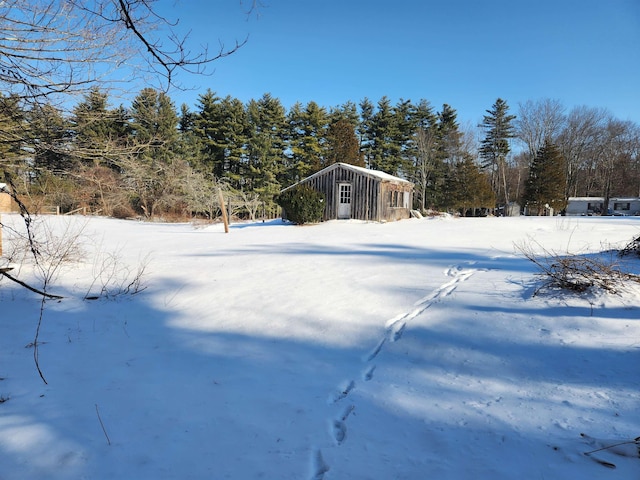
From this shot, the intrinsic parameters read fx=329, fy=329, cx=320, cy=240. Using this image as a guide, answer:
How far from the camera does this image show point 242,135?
3412 centimetres

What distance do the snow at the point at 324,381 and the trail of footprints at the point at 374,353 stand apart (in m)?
0.01

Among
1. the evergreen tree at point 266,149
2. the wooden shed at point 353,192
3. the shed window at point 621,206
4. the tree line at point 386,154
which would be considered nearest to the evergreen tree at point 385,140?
the tree line at point 386,154

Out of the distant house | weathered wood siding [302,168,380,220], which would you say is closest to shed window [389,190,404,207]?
weathered wood siding [302,168,380,220]

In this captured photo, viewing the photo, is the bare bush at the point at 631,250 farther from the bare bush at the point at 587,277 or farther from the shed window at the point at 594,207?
the shed window at the point at 594,207

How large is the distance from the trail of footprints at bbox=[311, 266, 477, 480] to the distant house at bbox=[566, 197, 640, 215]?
126ft

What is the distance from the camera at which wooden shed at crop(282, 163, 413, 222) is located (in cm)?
1945

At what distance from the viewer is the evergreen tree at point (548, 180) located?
26828 millimetres

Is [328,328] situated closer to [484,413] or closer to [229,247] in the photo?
[484,413]

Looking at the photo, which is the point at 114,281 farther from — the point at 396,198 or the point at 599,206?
the point at 599,206

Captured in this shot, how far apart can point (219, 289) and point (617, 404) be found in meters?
4.70

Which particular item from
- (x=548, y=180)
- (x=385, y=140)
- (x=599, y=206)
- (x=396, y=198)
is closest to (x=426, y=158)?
(x=385, y=140)

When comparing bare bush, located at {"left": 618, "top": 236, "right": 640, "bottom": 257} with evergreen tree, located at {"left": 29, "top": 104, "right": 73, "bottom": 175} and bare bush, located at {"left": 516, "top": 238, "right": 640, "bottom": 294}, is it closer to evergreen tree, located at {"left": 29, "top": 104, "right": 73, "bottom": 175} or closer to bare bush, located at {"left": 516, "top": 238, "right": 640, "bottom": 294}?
bare bush, located at {"left": 516, "top": 238, "right": 640, "bottom": 294}

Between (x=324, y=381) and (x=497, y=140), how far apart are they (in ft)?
133

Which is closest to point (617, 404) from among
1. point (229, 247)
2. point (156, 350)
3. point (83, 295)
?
point (156, 350)
